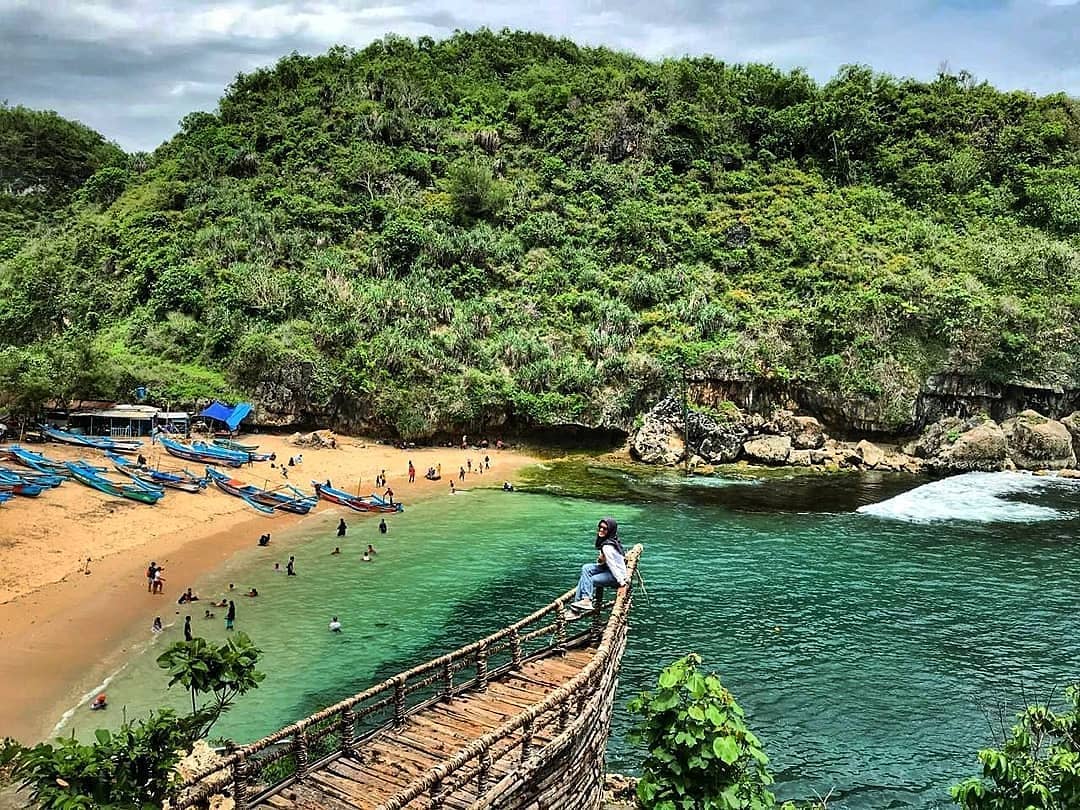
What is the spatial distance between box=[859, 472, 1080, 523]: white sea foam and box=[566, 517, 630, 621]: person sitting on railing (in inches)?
1138

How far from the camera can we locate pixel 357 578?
2939cm

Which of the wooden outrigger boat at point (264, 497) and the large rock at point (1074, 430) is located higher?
the large rock at point (1074, 430)

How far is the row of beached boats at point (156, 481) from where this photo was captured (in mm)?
36406

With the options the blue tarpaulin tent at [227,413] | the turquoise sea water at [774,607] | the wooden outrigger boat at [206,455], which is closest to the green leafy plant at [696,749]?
the turquoise sea water at [774,607]

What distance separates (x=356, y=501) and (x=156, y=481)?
33.7 feet

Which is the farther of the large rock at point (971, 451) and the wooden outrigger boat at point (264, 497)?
the large rock at point (971, 451)

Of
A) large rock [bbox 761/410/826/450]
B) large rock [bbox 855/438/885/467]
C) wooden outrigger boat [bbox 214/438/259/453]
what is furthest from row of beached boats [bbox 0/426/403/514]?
large rock [bbox 855/438/885/467]

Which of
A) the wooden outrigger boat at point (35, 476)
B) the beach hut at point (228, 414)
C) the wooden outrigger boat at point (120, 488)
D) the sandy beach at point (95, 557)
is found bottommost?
the sandy beach at point (95, 557)

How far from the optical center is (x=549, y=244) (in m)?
72.8

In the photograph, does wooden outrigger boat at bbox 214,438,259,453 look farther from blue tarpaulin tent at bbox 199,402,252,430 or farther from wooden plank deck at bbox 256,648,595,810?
wooden plank deck at bbox 256,648,595,810

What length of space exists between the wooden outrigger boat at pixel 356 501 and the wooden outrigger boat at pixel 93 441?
12.9m

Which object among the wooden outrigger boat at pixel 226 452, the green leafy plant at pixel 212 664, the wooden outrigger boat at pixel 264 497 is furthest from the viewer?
the wooden outrigger boat at pixel 226 452

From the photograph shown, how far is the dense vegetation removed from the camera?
56.0 metres

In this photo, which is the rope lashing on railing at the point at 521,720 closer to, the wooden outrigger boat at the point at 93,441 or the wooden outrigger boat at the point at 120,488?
the wooden outrigger boat at the point at 120,488
